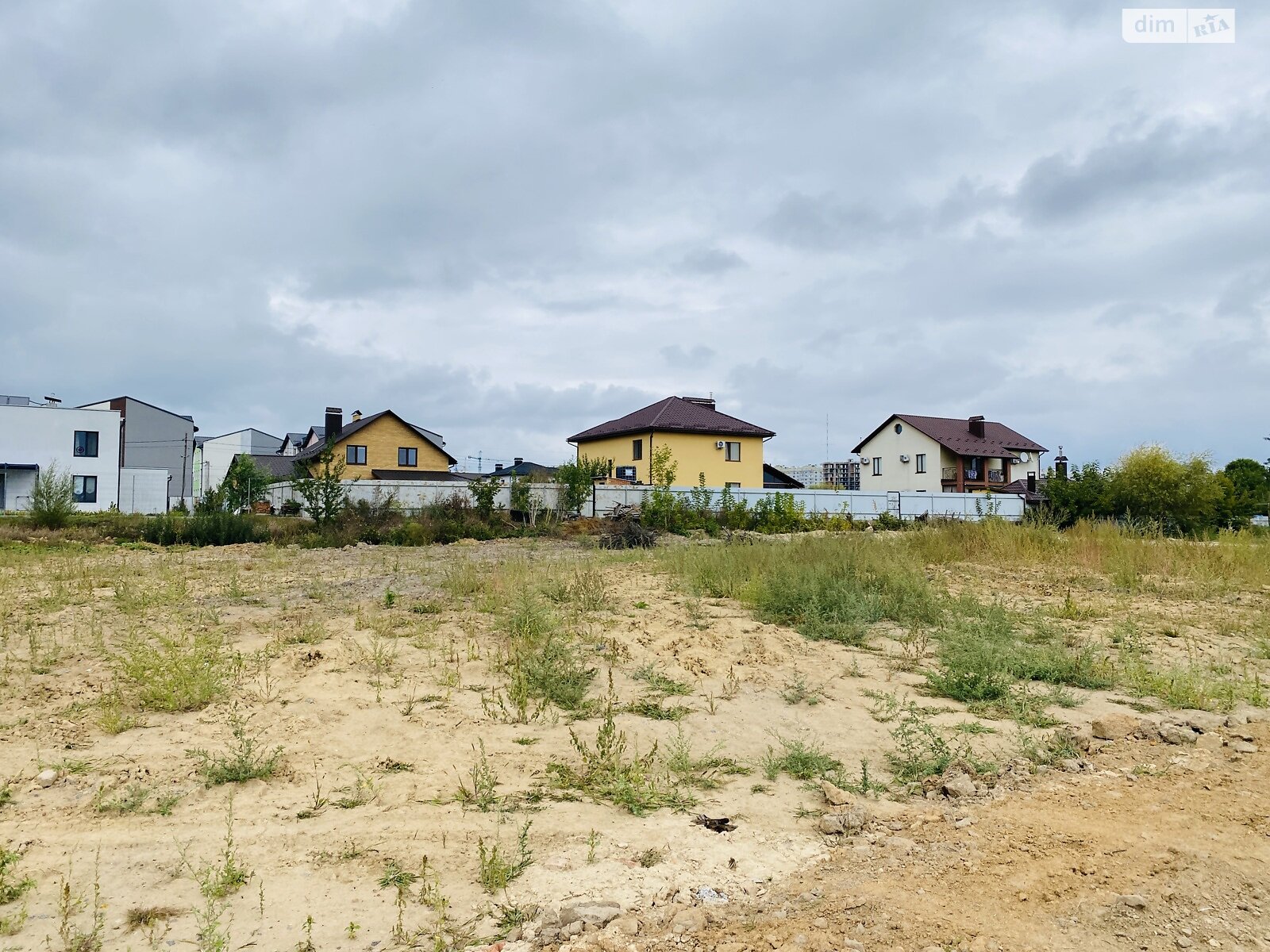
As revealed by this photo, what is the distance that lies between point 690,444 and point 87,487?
31043 millimetres

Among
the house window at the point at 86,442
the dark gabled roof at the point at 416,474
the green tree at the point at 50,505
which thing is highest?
the house window at the point at 86,442

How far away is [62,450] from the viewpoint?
39281 mm

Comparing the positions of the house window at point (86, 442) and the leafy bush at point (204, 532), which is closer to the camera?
the leafy bush at point (204, 532)

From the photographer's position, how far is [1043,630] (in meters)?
7.77

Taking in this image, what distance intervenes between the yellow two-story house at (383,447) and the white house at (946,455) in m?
29.1

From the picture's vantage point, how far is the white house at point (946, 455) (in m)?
49.1

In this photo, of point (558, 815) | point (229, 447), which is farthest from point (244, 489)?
point (229, 447)

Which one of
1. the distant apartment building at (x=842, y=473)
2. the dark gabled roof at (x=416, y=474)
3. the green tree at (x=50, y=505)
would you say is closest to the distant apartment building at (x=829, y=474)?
the distant apartment building at (x=842, y=473)

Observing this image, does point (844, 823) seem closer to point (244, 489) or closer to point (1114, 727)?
point (1114, 727)

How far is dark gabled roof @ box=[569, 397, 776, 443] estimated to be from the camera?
3859 cm

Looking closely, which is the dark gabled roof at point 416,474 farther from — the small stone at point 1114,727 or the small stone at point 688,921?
the small stone at point 688,921

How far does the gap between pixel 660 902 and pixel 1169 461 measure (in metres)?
38.8

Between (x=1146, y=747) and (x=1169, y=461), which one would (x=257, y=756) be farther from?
(x=1169, y=461)

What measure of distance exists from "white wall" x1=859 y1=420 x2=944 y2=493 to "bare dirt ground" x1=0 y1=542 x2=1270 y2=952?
145ft
